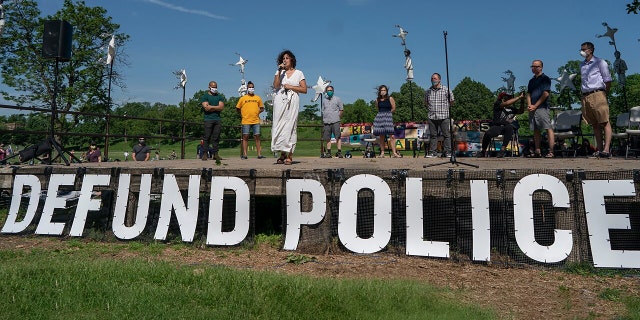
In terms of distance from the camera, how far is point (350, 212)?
603cm

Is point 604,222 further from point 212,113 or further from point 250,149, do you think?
point 250,149

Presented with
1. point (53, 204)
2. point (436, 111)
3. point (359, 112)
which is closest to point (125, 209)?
point (53, 204)

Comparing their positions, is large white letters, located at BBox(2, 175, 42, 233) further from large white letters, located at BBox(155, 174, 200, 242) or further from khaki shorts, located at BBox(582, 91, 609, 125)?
khaki shorts, located at BBox(582, 91, 609, 125)

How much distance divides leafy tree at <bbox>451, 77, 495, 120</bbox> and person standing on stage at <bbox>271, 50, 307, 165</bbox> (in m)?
86.0

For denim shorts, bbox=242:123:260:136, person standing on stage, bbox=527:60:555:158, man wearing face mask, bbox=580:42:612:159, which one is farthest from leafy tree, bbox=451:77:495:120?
man wearing face mask, bbox=580:42:612:159

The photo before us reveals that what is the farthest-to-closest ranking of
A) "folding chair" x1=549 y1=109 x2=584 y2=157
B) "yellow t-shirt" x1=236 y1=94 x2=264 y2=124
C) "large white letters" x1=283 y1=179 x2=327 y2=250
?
"yellow t-shirt" x1=236 y1=94 x2=264 y2=124 < "folding chair" x1=549 y1=109 x2=584 y2=157 < "large white letters" x1=283 y1=179 x2=327 y2=250

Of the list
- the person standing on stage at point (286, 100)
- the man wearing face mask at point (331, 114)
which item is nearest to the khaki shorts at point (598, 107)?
the person standing on stage at point (286, 100)

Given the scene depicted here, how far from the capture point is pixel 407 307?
3.83m

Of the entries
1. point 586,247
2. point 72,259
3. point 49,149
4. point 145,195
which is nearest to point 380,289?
point 586,247

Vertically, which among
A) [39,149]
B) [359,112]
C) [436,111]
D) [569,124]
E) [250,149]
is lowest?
[39,149]

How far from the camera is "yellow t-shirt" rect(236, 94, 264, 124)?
1145 centimetres

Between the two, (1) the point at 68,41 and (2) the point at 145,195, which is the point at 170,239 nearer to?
(2) the point at 145,195

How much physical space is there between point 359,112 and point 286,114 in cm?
9980

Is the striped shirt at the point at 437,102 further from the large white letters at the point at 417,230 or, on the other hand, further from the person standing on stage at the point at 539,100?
the large white letters at the point at 417,230
